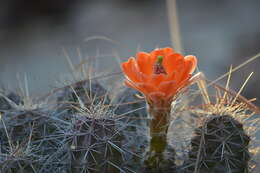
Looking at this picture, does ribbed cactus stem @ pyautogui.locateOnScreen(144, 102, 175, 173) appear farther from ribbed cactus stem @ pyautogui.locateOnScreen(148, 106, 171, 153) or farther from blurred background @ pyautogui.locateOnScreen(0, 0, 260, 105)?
blurred background @ pyautogui.locateOnScreen(0, 0, 260, 105)

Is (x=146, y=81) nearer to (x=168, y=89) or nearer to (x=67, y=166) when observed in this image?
(x=168, y=89)

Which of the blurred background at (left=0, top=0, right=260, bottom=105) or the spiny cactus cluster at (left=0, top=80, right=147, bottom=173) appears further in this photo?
the blurred background at (left=0, top=0, right=260, bottom=105)

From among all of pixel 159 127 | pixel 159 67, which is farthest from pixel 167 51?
pixel 159 127

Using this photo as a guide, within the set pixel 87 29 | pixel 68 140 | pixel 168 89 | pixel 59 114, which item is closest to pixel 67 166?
pixel 68 140

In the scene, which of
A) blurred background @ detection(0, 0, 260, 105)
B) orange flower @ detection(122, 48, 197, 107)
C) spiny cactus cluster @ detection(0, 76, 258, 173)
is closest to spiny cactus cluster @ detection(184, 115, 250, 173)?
spiny cactus cluster @ detection(0, 76, 258, 173)

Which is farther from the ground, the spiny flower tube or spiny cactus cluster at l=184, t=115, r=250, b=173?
the spiny flower tube
